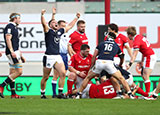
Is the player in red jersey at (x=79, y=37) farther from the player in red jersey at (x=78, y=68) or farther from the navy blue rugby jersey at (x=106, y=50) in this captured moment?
the navy blue rugby jersey at (x=106, y=50)

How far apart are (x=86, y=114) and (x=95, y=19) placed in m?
11.0

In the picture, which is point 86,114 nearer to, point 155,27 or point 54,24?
point 54,24

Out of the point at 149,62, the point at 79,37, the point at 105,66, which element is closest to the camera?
the point at 105,66

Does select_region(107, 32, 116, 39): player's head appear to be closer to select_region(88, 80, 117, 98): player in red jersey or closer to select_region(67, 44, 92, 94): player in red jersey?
select_region(67, 44, 92, 94): player in red jersey

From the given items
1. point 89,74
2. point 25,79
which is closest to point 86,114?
point 89,74

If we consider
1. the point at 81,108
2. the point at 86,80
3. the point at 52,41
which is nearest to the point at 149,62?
the point at 86,80

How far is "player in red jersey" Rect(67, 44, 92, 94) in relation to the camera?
13.9 metres

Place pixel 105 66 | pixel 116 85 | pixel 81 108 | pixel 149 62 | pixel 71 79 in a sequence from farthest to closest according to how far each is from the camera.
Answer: pixel 149 62, pixel 71 79, pixel 116 85, pixel 105 66, pixel 81 108

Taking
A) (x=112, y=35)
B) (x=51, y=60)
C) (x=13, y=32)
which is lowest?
(x=51, y=60)

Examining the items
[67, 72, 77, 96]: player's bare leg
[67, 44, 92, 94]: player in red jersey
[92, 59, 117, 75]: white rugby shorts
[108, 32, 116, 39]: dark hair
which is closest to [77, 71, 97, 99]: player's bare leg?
[92, 59, 117, 75]: white rugby shorts

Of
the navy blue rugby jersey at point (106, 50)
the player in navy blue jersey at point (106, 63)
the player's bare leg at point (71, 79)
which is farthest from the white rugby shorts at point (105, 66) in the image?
the player's bare leg at point (71, 79)

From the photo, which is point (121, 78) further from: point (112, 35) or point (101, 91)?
point (112, 35)

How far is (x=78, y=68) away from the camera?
14.1m

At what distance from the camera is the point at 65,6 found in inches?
793
